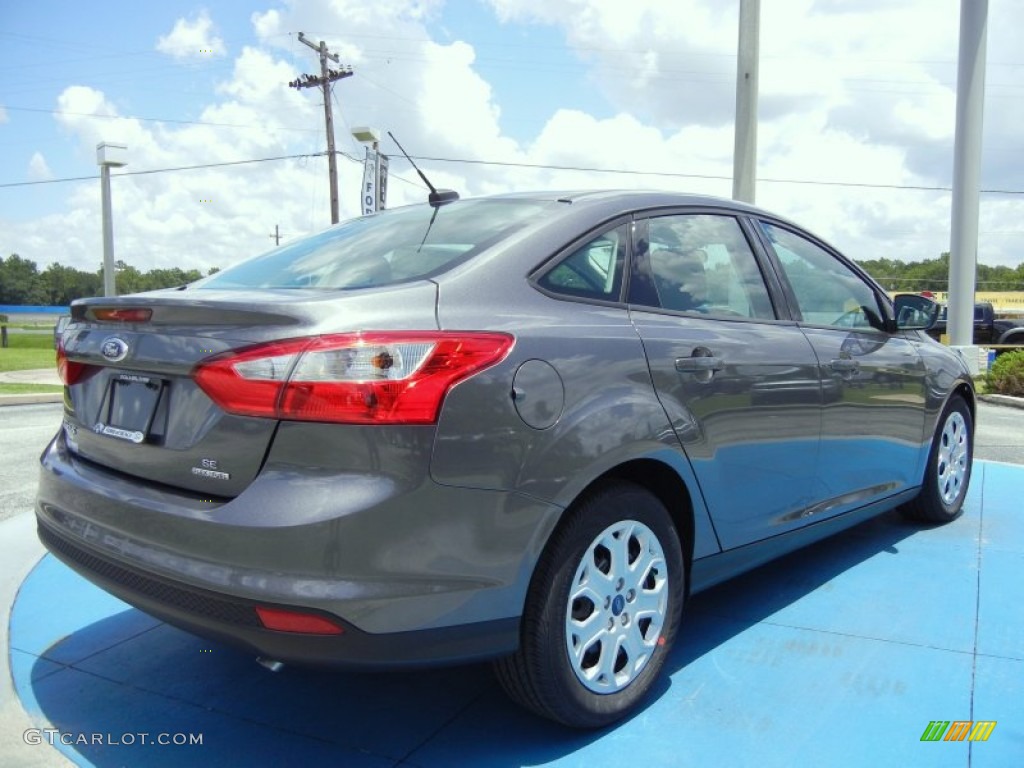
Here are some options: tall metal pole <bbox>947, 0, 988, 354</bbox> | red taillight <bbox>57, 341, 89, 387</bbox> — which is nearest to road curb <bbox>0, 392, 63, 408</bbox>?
red taillight <bbox>57, 341, 89, 387</bbox>

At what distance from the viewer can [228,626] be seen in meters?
2.02

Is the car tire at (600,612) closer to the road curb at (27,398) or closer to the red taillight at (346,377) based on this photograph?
the red taillight at (346,377)

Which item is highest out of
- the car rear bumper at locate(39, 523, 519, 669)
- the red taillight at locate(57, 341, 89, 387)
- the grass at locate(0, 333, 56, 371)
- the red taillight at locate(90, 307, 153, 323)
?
the red taillight at locate(90, 307, 153, 323)

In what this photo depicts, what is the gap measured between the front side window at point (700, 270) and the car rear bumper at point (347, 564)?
1.04 m

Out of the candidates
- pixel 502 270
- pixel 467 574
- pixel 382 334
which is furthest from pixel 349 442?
pixel 502 270

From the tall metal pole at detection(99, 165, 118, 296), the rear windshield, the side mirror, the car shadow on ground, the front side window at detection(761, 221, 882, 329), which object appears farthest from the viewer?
the tall metal pole at detection(99, 165, 118, 296)

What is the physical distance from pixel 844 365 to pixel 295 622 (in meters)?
2.59

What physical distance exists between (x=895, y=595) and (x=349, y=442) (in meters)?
2.81

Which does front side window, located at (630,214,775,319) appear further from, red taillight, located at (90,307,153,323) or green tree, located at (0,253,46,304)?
green tree, located at (0,253,46,304)

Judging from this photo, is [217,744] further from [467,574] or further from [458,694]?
[467,574]

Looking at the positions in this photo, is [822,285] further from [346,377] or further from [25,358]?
[25,358]

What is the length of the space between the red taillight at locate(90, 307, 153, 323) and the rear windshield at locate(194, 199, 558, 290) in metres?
0.38

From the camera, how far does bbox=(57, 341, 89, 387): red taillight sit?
2.61 metres

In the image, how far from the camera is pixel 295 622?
1.95 meters
